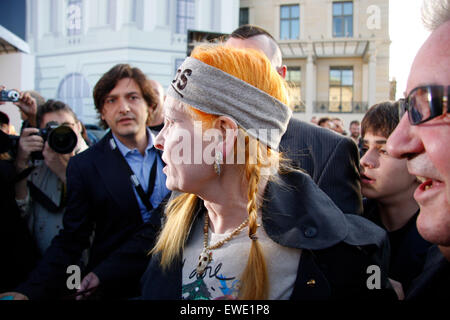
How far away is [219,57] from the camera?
1294mm

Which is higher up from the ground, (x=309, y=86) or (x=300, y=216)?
(x=309, y=86)

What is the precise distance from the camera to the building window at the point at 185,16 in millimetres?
11289

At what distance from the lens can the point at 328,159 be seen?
1.88 metres

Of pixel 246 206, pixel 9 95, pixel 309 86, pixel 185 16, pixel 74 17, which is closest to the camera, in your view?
pixel 246 206

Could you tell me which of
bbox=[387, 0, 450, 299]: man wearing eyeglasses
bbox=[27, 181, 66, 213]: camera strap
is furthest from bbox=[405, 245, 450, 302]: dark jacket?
bbox=[27, 181, 66, 213]: camera strap

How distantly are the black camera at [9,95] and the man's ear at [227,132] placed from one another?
2.54 metres

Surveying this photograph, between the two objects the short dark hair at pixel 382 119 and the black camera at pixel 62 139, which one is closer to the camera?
the short dark hair at pixel 382 119

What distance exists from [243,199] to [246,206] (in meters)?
0.03

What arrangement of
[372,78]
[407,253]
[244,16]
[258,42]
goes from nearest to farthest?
[407,253] < [258,42] < [372,78] < [244,16]

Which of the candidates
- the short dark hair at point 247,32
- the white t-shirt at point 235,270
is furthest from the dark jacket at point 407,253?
the short dark hair at point 247,32

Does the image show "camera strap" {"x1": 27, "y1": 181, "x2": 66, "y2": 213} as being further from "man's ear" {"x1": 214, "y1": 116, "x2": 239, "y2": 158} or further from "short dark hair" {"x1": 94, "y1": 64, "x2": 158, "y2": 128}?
"man's ear" {"x1": 214, "y1": 116, "x2": 239, "y2": 158}

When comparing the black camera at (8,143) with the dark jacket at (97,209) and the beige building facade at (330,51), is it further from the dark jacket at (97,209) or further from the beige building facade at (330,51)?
the beige building facade at (330,51)

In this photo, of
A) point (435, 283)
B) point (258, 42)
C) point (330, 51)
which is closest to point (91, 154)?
point (258, 42)

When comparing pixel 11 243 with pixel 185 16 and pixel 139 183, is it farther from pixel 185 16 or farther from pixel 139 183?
pixel 185 16
